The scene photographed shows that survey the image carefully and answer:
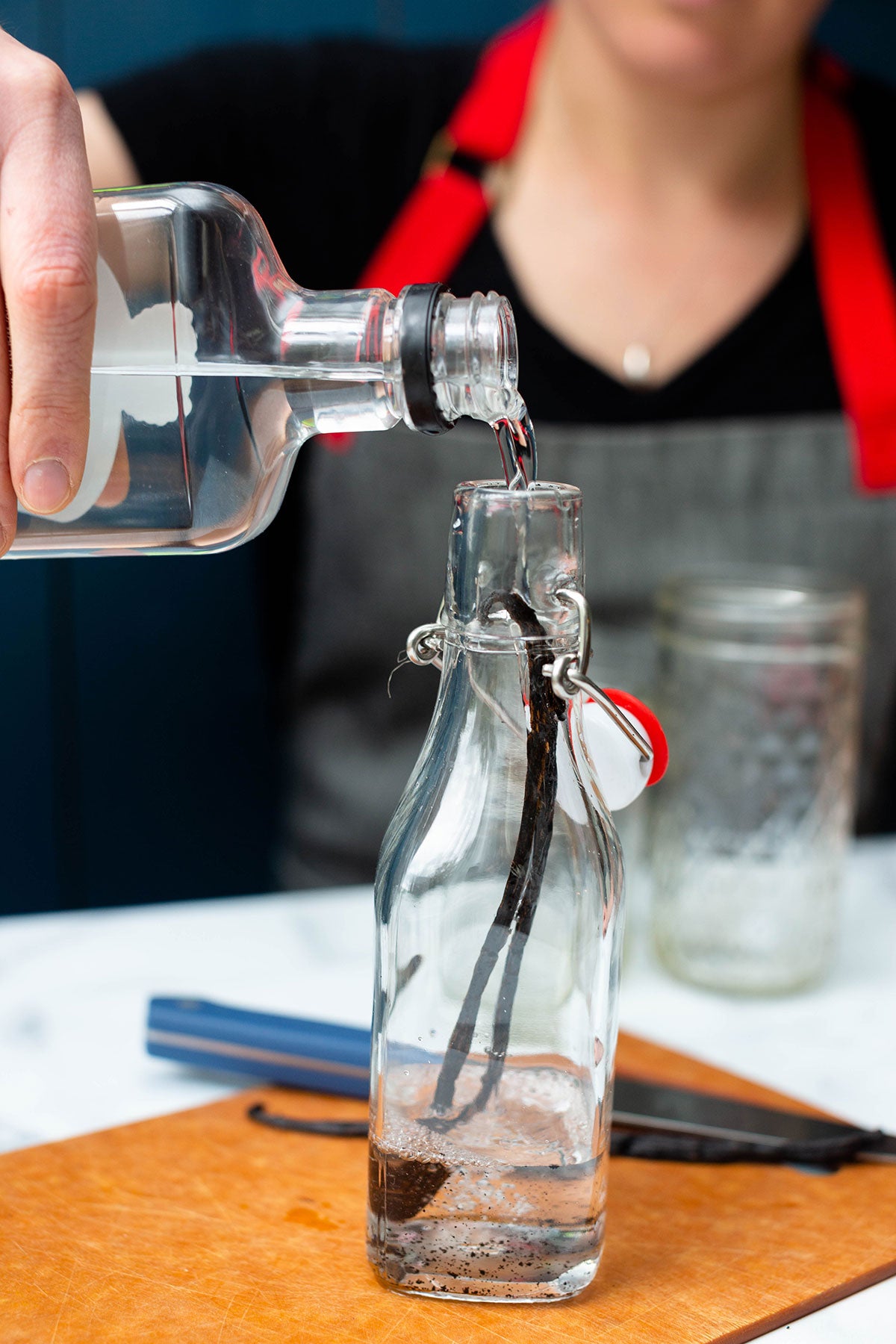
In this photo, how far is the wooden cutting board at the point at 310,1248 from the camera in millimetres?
428

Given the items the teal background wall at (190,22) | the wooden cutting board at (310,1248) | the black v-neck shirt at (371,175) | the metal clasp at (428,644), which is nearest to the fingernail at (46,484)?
the metal clasp at (428,644)

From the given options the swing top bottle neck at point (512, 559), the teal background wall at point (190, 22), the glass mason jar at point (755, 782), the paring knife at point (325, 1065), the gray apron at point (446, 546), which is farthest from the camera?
the teal background wall at point (190, 22)

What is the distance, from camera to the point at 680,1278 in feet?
1.53

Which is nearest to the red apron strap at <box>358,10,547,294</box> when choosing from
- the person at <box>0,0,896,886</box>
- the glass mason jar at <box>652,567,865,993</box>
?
the person at <box>0,0,896,886</box>

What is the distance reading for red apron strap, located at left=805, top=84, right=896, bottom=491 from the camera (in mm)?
1243

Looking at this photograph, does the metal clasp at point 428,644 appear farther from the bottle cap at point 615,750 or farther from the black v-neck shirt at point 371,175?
the black v-neck shirt at point 371,175

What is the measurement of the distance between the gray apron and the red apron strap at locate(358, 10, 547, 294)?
0.55 feet

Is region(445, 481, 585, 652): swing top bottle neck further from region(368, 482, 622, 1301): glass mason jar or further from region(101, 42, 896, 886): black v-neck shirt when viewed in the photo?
region(101, 42, 896, 886): black v-neck shirt

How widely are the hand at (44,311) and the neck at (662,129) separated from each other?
0.82 meters

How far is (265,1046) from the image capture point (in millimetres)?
603

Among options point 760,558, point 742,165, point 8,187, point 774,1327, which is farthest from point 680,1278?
point 742,165

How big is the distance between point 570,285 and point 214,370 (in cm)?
85

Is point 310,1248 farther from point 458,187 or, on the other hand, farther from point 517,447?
point 458,187

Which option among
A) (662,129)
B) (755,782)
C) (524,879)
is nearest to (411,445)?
(662,129)
